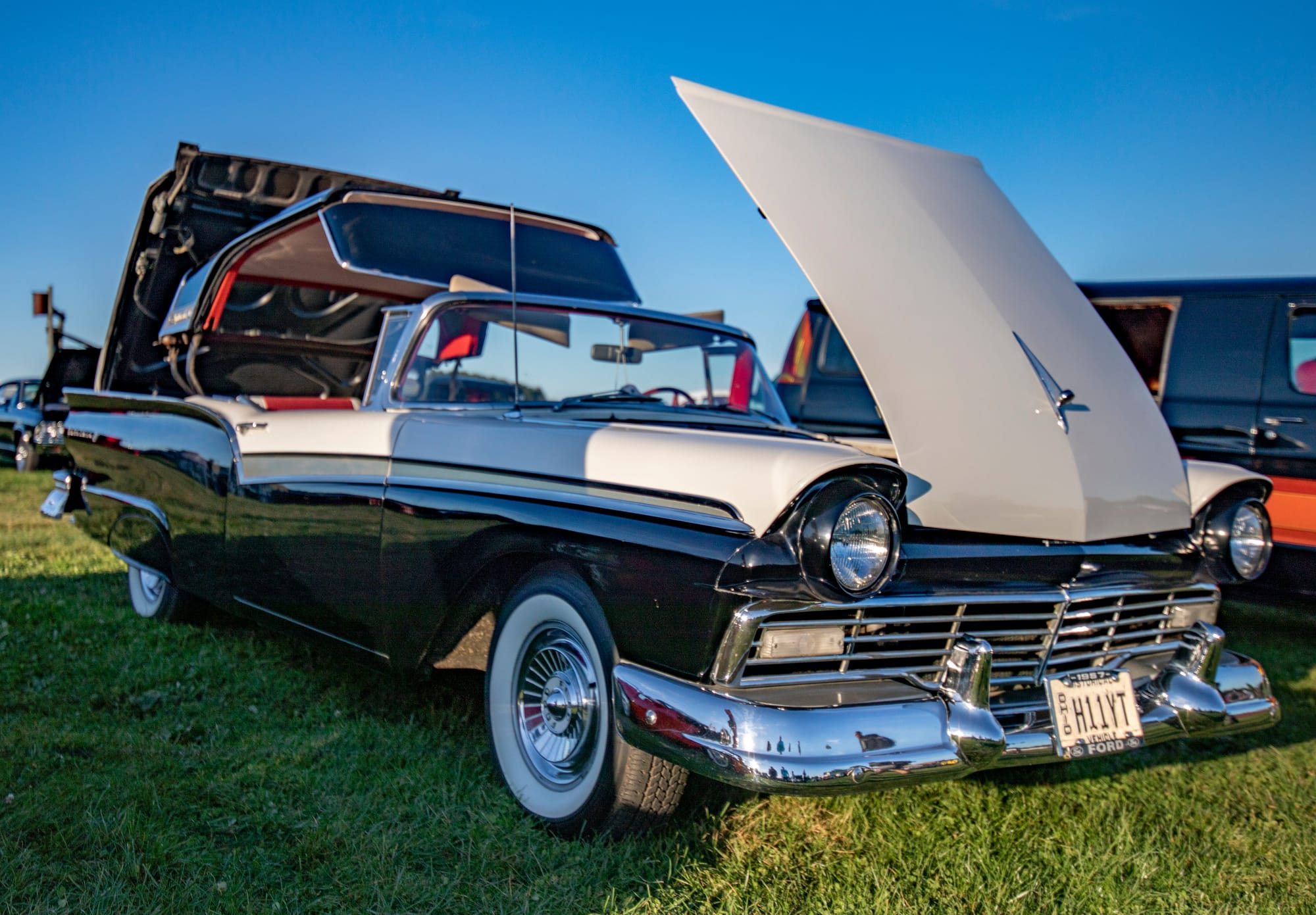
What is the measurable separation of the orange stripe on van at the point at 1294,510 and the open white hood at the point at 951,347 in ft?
8.56

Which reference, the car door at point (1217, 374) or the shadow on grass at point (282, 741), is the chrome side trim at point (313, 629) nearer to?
the shadow on grass at point (282, 741)

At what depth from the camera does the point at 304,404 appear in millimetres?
4020

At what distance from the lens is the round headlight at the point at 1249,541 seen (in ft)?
9.96

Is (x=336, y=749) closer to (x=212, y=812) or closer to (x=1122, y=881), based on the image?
(x=212, y=812)

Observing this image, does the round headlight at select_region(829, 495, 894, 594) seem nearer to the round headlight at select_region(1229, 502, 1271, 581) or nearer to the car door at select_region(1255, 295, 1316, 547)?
the round headlight at select_region(1229, 502, 1271, 581)

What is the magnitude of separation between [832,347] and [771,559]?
5.07 meters

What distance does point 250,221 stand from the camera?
5121mm

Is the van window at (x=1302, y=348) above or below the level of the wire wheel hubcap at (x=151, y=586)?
above

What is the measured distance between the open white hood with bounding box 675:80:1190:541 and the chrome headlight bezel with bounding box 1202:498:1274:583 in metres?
0.13

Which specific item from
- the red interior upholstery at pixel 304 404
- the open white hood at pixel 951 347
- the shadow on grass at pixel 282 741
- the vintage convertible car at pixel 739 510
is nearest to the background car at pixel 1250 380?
the vintage convertible car at pixel 739 510

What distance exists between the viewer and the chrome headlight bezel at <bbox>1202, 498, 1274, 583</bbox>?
119 inches

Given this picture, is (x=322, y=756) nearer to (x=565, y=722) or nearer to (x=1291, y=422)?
(x=565, y=722)

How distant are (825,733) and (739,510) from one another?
0.50 meters

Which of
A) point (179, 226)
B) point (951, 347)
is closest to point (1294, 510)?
point (951, 347)
